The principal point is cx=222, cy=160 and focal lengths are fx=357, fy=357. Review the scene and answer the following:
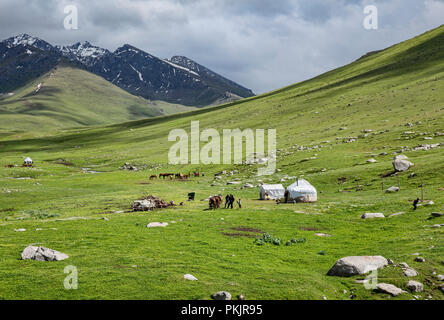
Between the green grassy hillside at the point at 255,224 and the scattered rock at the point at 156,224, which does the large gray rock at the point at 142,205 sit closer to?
the green grassy hillside at the point at 255,224

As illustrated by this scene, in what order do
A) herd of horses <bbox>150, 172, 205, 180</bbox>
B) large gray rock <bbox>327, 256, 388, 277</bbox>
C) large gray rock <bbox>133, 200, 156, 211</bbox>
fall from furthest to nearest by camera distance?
herd of horses <bbox>150, 172, 205, 180</bbox>, large gray rock <bbox>133, 200, 156, 211</bbox>, large gray rock <bbox>327, 256, 388, 277</bbox>

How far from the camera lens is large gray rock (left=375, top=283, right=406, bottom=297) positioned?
18.0m

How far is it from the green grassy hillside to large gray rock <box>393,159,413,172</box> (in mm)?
904

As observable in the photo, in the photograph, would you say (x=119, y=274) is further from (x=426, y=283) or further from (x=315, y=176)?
(x=315, y=176)

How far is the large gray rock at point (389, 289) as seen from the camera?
711 inches

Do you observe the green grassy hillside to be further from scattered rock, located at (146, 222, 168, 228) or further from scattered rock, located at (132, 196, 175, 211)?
scattered rock, located at (132, 196, 175, 211)

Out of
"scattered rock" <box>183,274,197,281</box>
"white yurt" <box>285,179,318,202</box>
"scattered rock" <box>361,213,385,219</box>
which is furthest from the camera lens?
"white yurt" <box>285,179,318,202</box>

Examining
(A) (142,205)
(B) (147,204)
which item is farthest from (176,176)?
(A) (142,205)

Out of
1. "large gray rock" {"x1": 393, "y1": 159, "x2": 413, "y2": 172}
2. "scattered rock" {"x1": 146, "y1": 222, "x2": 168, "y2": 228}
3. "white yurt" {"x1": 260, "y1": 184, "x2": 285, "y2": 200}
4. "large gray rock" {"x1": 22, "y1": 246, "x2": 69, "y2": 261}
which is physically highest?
"large gray rock" {"x1": 393, "y1": 159, "x2": 413, "y2": 172}

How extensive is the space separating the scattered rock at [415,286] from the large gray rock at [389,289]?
0.48 metres

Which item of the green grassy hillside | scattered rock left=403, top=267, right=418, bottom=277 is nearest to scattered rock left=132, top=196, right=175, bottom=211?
the green grassy hillside

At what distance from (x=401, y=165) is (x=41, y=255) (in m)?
50.1

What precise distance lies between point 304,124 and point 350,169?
63.8m

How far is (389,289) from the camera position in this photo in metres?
18.3
